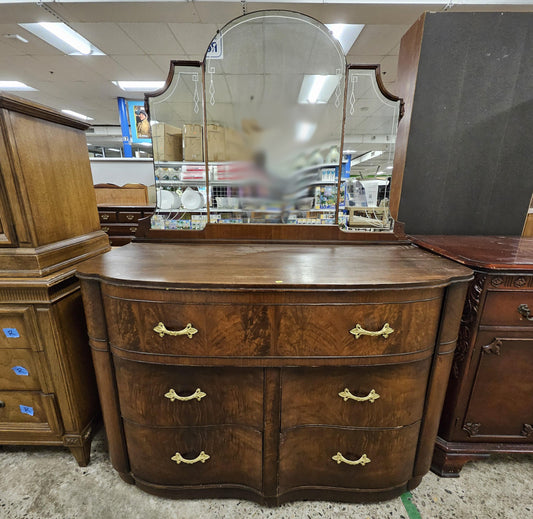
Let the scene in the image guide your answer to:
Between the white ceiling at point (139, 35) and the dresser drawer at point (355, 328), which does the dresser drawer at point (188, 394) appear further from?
the white ceiling at point (139, 35)

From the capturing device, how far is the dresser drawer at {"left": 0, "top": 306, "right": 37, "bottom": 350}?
3.48 feet

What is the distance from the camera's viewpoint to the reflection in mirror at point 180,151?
4.41 feet

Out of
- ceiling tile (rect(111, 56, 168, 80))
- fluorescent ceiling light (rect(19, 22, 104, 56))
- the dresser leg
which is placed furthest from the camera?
ceiling tile (rect(111, 56, 168, 80))

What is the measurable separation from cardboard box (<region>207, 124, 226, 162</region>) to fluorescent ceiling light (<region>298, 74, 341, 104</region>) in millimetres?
422

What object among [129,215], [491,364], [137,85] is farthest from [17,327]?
[137,85]

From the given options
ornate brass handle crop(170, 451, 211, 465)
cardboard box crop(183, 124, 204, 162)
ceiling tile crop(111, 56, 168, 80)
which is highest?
ceiling tile crop(111, 56, 168, 80)

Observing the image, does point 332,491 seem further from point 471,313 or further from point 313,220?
point 313,220

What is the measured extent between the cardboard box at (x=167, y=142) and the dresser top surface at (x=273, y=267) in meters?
0.49

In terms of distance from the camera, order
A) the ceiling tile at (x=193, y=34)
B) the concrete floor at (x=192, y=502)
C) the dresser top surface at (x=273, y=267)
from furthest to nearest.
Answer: the ceiling tile at (x=193, y=34) → the concrete floor at (x=192, y=502) → the dresser top surface at (x=273, y=267)

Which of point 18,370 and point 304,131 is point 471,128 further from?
point 18,370

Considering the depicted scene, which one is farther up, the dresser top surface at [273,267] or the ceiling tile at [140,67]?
the ceiling tile at [140,67]

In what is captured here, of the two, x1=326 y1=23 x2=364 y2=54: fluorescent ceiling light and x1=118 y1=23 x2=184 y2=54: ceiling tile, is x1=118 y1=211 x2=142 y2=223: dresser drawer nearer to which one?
x1=118 y1=23 x2=184 y2=54: ceiling tile

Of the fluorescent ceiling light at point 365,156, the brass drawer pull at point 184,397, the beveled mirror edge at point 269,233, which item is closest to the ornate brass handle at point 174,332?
the brass drawer pull at point 184,397

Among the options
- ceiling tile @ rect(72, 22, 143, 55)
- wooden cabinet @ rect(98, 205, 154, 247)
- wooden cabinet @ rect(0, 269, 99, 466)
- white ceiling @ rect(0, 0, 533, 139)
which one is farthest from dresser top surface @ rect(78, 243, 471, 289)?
ceiling tile @ rect(72, 22, 143, 55)
